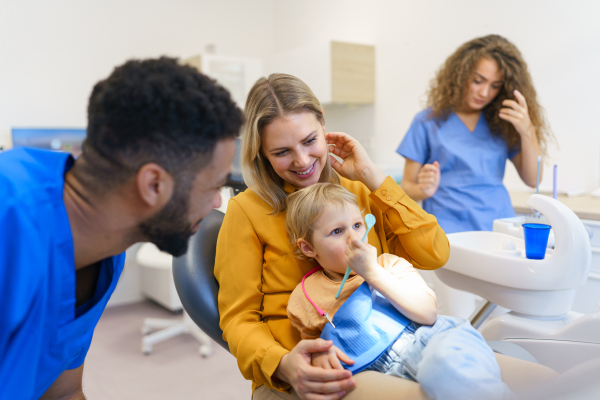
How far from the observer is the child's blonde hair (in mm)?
1060

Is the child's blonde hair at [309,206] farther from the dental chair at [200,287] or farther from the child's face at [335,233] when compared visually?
the dental chair at [200,287]

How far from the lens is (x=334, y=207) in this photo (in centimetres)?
105

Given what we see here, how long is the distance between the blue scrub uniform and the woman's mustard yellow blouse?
1.12ft

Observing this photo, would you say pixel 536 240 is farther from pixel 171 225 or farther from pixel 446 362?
pixel 171 225

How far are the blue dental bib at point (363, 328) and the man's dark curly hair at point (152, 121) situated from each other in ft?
1.43

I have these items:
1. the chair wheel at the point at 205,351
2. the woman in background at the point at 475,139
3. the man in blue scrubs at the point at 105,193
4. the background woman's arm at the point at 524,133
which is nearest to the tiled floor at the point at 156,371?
the chair wheel at the point at 205,351

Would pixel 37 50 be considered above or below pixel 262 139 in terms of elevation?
above

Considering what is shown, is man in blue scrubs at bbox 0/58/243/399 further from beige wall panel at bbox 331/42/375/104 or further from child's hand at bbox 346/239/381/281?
beige wall panel at bbox 331/42/375/104

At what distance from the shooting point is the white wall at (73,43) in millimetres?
3070

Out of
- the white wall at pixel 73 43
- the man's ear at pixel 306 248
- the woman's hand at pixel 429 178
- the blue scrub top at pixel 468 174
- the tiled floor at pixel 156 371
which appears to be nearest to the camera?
the man's ear at pixel 306 248

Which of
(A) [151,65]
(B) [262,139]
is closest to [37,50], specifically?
(B) [262,139]

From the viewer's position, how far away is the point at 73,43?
10.8 ft

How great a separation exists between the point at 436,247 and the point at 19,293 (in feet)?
3.03

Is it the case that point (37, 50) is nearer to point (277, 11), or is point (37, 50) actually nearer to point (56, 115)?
point (56, 115)
